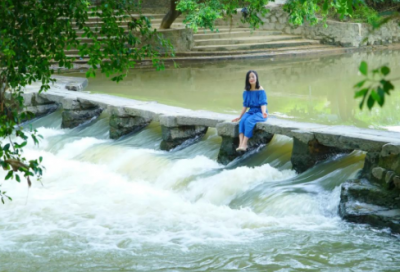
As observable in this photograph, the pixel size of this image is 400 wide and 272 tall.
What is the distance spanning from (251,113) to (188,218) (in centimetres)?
207

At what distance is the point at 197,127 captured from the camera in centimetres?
942

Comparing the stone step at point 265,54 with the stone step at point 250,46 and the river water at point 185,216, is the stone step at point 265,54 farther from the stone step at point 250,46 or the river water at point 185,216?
the river water at point 185,216

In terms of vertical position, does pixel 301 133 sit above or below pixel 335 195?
above

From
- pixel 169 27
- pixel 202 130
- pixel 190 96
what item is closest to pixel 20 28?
pixel 202 130

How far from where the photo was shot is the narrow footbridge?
6.57 meters

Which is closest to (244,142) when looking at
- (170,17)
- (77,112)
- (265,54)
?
(77,112)

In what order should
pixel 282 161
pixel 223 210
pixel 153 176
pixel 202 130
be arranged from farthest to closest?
pixel 202 130 < pixel 153 176 < pixel 282 161 < pixel 223 210

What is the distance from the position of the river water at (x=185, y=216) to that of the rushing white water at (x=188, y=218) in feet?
0.04

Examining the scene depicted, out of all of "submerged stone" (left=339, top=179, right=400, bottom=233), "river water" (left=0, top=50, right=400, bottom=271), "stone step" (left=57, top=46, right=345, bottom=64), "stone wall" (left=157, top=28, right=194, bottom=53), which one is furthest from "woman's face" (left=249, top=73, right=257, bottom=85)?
"stone wall" (left=157, top=28, right=194, bottom=53)

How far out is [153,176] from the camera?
27.6ft

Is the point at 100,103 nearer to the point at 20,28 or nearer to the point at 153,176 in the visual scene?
the point at 153,176

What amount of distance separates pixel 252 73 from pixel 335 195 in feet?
8.02

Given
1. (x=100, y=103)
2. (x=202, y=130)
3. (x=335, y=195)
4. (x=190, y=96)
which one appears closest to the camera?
(x=335, y=195)

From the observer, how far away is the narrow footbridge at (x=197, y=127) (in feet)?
21.6
